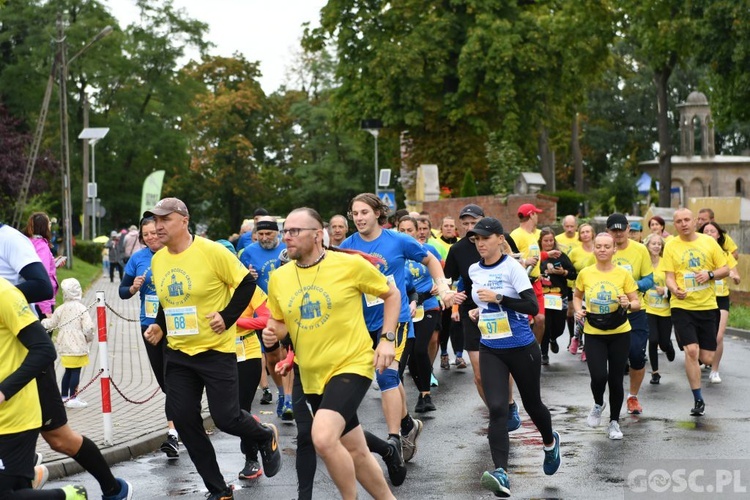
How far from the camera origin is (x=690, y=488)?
838cm

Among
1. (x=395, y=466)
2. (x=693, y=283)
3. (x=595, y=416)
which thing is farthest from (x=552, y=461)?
(x=693, y=283)

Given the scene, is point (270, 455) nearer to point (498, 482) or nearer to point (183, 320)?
point (183, 320)

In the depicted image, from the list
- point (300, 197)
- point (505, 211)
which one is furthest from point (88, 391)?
point (300, 197)

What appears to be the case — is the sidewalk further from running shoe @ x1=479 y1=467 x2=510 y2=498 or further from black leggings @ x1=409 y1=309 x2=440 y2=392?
running shoe @ x1=479 y1=467 x2=510 y2=498

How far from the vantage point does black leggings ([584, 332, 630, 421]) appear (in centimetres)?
1056

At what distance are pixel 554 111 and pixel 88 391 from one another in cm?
3476

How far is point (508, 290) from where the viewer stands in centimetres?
900

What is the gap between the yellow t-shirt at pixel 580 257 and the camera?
16328 mm

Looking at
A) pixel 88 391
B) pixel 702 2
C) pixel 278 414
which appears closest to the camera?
pixel 278 414

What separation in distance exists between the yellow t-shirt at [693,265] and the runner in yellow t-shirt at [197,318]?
225 inches

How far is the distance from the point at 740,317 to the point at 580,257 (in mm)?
7736

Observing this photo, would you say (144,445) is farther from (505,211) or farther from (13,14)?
(13,14)

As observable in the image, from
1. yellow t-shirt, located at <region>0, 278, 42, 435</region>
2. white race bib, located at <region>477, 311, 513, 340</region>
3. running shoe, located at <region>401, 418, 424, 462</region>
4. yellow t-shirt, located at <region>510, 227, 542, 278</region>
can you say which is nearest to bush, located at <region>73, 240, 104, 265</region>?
yellow t-shirt, located at <region>510, 227, 542, 278</region>

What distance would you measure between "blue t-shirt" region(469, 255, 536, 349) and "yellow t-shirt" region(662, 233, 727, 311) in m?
3.84
